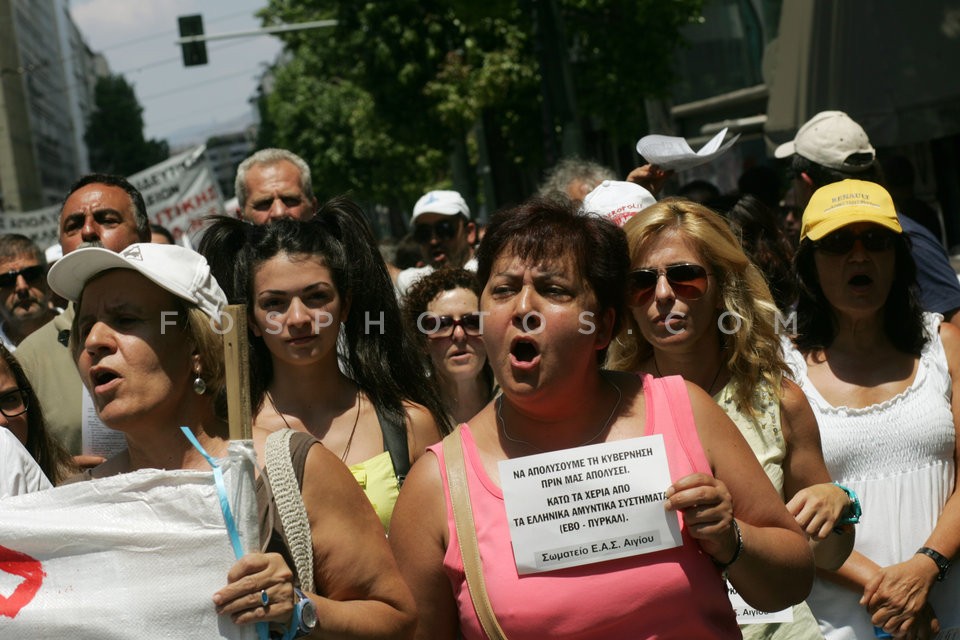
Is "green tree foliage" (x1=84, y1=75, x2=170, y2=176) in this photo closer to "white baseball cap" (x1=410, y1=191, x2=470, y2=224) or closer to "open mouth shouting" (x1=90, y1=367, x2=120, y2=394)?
"white baseball cap" (x1=410, y1=191, x2=470, y2=224)

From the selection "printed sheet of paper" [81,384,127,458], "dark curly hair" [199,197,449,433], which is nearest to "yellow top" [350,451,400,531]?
"dark curly hair" [199,197,449,433]

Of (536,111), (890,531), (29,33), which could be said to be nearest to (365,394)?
(890,531)

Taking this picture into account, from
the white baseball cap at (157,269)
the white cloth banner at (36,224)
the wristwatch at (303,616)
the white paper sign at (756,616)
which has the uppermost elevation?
the white baseball cap at (157,269)

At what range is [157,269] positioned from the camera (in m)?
3.03

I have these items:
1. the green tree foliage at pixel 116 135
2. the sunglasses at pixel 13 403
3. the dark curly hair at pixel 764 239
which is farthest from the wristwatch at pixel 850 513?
the green tree foliage at pixel 116 135

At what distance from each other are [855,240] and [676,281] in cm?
89

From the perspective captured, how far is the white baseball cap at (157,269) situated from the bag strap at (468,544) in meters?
0.69

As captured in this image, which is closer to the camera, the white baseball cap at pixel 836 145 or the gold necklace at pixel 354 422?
the gold necklace at pixel 354 422

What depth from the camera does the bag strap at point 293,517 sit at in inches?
108

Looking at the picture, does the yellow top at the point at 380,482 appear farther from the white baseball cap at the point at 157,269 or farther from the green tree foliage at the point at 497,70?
the green tree foliage at the point at 497,70

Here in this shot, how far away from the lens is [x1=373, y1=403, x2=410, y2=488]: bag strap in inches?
152

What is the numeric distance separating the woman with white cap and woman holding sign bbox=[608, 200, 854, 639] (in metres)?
0.46

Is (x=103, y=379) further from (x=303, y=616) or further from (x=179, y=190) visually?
(x=179, y=190)

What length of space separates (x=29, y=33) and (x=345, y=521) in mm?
86398
